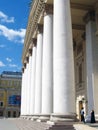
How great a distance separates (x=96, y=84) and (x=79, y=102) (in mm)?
9115

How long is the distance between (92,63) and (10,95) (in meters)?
87.6

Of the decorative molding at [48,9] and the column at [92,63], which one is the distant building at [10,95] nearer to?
the decorative molding at [48,9]

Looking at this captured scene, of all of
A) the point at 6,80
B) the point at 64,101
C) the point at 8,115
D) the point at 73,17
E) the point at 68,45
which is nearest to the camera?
the point at 64,101

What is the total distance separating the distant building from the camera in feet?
331

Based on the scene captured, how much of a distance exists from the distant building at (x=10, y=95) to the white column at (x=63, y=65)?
281ft

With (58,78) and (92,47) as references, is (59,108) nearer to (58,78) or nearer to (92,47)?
(58,78)

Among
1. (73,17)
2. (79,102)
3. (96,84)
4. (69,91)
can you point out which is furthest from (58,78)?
(79,102)

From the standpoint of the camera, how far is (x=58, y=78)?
14.8m

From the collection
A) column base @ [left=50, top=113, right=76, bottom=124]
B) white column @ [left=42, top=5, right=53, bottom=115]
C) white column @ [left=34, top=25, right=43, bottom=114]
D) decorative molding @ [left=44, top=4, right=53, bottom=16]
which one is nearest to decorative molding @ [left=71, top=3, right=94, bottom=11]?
decorative molding @ [left=44, top=4, right=53, bottom=16]

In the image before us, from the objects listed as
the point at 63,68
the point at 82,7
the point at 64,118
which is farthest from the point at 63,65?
the point at 82,7

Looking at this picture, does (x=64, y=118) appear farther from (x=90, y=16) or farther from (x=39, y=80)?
(x=39, y=80)

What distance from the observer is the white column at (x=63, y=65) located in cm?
1431

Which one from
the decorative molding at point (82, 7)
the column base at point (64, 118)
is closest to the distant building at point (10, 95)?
the decorative molding at point (82, 7)

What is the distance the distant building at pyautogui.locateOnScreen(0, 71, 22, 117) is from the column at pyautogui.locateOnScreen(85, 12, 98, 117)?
81.4m
